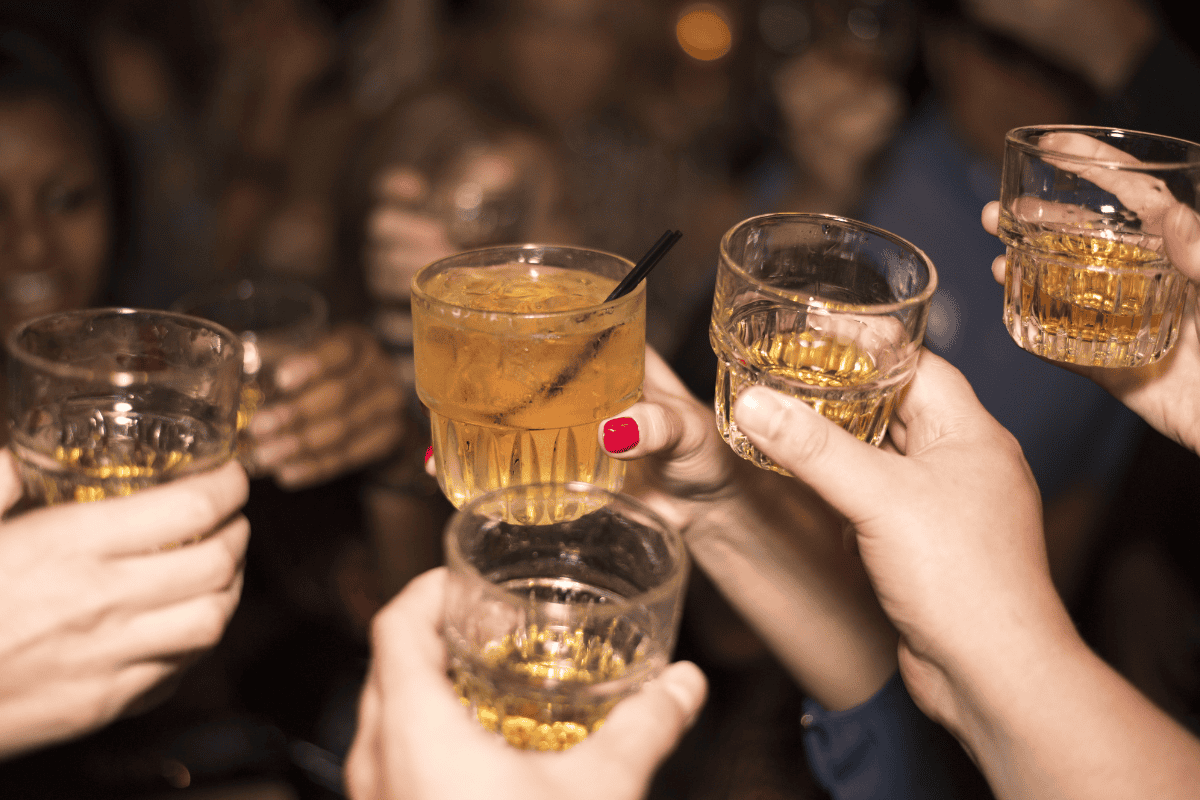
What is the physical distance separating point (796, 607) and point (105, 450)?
4.37 feet

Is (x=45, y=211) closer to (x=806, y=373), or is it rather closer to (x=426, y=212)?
(x=426, y=212)

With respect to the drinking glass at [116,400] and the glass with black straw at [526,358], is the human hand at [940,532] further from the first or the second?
the drinking glass at [116,400]

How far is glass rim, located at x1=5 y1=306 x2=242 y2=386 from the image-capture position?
1.09 m

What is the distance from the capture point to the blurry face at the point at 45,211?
2.27m

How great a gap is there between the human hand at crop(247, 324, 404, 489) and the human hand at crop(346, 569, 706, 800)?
1318 mm

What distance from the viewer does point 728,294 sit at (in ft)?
4.09

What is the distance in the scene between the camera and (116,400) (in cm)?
115

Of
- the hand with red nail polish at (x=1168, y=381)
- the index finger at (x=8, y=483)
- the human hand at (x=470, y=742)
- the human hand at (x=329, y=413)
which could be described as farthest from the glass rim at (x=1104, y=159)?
the human hand at (x=329, y=413)

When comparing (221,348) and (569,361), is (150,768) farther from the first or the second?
(569,361)

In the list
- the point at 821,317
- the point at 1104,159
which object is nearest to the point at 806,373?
the point at 821,317

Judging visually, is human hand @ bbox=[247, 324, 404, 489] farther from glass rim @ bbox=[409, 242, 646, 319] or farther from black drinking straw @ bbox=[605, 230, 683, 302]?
black drinking straw @ bbox=[605, 230, 683, 302]

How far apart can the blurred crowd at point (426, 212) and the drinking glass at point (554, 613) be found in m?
1.11

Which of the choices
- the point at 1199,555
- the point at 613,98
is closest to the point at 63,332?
the point at 1199,555

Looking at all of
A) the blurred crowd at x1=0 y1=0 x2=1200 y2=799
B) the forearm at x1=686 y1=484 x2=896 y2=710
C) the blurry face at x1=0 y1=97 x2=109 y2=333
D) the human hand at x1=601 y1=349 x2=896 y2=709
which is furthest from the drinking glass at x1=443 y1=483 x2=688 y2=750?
the blurry face at x1=0 y1=97 x2=109 y2=333
